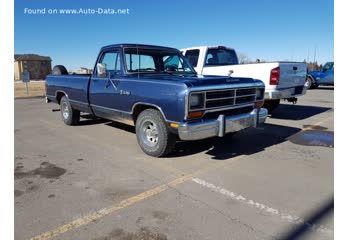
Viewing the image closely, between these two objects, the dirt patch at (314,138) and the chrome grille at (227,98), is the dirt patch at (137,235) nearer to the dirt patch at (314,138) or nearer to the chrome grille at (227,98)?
the chrome grille at (227,98)

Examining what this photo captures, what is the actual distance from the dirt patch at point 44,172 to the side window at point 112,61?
87.4 inches

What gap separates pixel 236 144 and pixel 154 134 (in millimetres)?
1881

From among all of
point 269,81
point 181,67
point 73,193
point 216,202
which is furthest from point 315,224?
point 269,81

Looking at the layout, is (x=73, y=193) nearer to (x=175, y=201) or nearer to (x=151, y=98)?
(x=175, y=201)

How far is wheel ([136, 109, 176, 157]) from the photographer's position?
4578 mm

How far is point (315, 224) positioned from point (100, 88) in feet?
15.4

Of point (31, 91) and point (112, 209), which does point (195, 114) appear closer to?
point (112, 209)

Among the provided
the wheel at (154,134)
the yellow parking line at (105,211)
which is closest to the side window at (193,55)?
the wheel at (154,134)

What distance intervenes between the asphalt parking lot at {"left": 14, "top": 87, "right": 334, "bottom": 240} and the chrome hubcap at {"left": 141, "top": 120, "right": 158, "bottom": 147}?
29cm

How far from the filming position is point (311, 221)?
2900 millimetres

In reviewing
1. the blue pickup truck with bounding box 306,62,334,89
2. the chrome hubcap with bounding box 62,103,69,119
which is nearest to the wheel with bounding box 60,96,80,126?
the chrome hubcap with bounding box 62,103,69,119

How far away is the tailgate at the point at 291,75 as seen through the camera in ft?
25.1

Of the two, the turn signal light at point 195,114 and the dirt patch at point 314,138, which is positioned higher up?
the turn signal light at point 195,114

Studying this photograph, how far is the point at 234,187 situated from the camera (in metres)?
3.72
